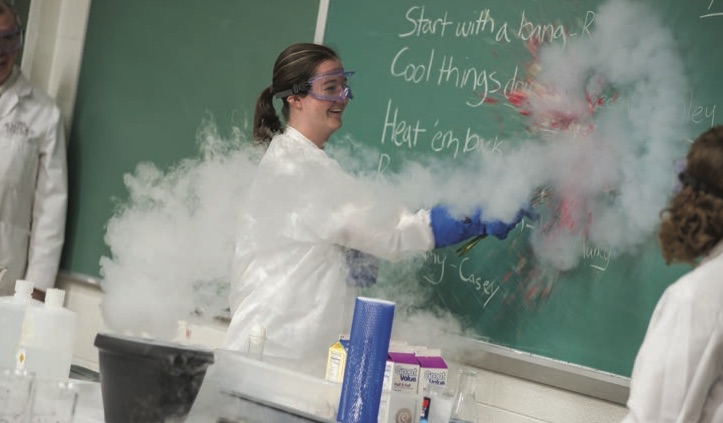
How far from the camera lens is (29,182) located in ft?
13.7

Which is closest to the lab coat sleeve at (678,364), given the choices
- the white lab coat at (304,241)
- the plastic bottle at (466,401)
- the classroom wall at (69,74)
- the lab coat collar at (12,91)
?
the plastic bottle at (466,401)

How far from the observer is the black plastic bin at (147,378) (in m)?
1.97

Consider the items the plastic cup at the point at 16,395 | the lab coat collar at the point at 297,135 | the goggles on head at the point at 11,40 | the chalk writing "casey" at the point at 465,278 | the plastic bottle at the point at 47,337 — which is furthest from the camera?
the goggles on head at the point at 11,40

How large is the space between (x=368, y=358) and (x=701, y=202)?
2.49 feet

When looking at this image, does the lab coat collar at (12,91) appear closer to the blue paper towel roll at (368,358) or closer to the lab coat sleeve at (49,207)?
the lab coat sleeve at (49,207)

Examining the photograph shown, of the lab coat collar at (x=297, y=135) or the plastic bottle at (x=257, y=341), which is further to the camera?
the lab coat collar at (x=297, y=135)

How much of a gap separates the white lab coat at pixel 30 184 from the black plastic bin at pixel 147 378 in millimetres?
2208

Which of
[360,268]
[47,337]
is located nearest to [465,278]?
[360,268]

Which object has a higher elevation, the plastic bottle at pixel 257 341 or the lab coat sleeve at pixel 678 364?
the lab coat sleeve at pixel 678 364

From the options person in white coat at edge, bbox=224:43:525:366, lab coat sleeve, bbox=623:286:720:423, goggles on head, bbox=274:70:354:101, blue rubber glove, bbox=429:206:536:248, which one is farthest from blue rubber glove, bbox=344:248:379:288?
lab coat sleeve, bbox=623:286:720:423

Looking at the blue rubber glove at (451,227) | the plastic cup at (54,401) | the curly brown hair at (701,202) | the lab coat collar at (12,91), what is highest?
the lab coat collar at (12,91)

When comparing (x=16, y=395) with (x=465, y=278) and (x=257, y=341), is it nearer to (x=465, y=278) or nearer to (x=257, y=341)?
(x=257, y=341)

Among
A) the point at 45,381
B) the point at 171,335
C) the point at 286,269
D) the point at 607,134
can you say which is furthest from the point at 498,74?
the point at 45,381

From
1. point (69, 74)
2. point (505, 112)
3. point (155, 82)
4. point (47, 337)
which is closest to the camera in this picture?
point (47, 337)
